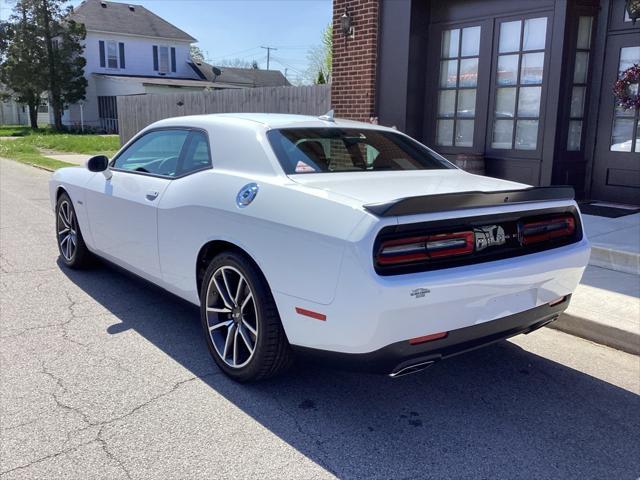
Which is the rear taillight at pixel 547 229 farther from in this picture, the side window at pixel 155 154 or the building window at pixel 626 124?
the building window at pixel 626 124

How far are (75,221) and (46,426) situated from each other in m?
2.98

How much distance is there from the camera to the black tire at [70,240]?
18.8 ft

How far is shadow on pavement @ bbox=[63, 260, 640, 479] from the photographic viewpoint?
113 inches

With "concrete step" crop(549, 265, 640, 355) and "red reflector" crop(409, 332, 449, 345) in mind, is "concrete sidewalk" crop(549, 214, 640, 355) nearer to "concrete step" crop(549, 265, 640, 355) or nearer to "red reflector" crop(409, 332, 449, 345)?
"concrete step" crop(549, 265, 640, 355)

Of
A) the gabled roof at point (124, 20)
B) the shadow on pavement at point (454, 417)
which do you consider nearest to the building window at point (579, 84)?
the shadow on pavement at point (454, 417)

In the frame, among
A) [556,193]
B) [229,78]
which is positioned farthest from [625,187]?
[229,78]

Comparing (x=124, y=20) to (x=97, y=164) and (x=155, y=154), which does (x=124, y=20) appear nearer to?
(x=97, y=164)

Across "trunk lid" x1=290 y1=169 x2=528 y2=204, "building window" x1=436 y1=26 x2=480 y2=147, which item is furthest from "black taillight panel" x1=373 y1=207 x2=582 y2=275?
"building window" x1=436 y1=26 x2=480 y2=147

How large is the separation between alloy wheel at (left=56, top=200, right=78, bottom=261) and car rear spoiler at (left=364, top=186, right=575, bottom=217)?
3.90 meters

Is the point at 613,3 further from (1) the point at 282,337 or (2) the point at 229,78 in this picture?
(2) the point at 229,78

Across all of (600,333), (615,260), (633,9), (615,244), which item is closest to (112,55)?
(633,9)

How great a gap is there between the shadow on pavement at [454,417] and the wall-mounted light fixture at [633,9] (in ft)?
17.5

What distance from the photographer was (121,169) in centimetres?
500

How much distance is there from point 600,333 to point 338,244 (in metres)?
2.69
